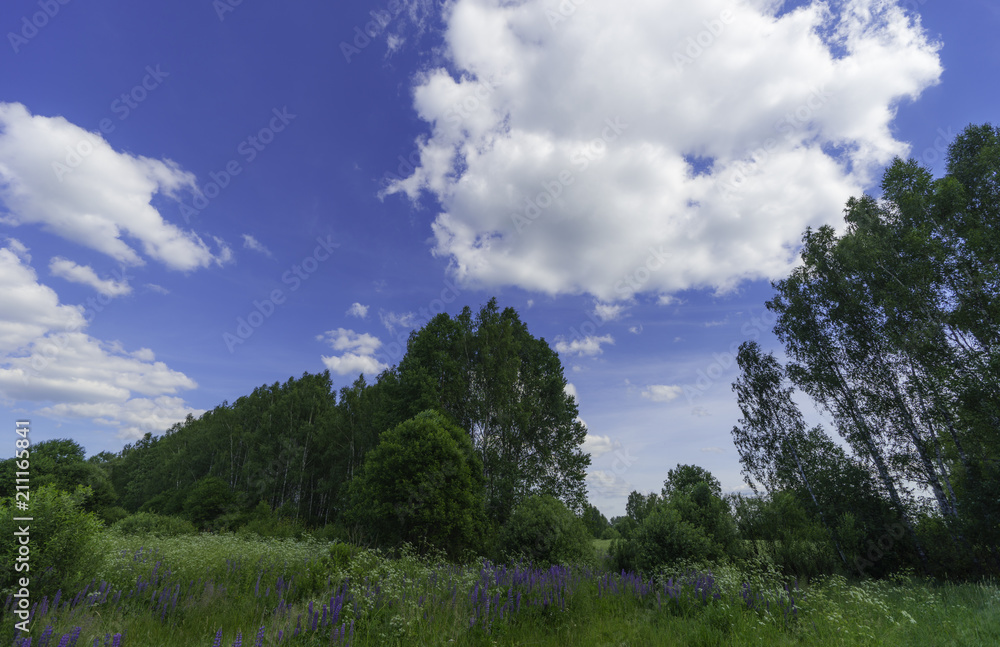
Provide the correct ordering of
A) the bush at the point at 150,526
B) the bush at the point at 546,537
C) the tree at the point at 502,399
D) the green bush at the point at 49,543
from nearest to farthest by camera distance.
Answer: the green bush at the point at 49,543 → the bush at the point at 546,537 → the bush at the point at 150,526 → the tree at the point at 502,399

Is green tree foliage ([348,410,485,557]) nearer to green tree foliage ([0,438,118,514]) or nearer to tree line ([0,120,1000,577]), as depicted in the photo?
tree line ([0,120,1000,577])

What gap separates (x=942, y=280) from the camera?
15.3m

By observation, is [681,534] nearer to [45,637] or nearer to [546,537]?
[546,537]

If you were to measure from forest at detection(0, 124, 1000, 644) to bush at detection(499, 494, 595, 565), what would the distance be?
0.06 meters

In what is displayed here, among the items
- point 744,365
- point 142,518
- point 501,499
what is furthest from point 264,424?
point 744,365

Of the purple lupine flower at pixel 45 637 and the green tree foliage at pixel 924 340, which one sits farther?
the green tree foliage at pixel 924 340

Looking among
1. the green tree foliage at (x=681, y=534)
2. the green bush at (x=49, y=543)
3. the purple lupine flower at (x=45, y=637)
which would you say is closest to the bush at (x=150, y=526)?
the green bush at (x=49, y=543)

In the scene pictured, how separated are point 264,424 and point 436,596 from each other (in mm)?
41243

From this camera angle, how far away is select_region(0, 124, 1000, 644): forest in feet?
39.7

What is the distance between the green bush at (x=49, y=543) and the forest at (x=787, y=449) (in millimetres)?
25

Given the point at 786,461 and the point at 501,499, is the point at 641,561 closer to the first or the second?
the point at 501,499

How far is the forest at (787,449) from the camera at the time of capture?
1210 centimetres

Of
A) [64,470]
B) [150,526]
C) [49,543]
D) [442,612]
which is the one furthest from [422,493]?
[64,470]

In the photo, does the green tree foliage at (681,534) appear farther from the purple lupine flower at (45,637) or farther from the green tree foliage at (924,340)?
the purple lupine flower at (45,637)
